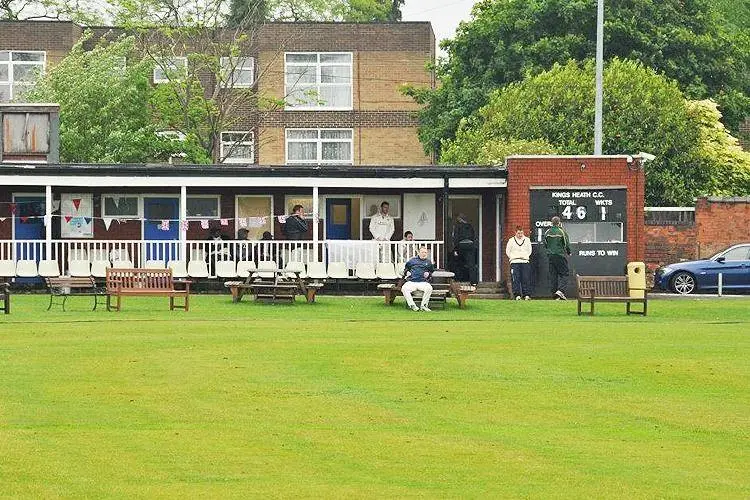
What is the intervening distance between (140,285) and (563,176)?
35.5ft

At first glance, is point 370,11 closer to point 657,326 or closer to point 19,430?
point 657,326

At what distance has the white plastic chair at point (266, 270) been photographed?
109 feet

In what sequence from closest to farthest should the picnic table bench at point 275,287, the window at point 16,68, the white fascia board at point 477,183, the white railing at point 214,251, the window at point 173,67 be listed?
the picnic table bench at point 275,287 < the white railing at point 214,251 < the white fascia board at point 477,183 < the window at point 173,67 < the window at point 16,68

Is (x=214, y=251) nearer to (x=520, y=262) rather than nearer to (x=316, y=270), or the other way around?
(x=316, y=270)

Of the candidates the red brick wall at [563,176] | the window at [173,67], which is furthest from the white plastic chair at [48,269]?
the window at [173,67]

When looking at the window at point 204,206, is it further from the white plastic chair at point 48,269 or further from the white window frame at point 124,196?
the white plastic chair at point 48,269

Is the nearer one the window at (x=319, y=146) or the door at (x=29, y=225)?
the door at (x=29, y=225)

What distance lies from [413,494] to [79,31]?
54941 millimetres

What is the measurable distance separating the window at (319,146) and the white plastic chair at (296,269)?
93.6 feet

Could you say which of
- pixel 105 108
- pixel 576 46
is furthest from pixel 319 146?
pixel 105 108

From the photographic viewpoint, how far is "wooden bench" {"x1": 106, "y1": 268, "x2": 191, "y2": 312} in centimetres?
3003

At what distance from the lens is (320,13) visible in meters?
91.3

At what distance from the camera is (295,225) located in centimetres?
3788

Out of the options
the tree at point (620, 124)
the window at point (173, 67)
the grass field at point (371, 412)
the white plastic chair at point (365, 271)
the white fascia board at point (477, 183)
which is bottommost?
the grass field at point (371, 412)
